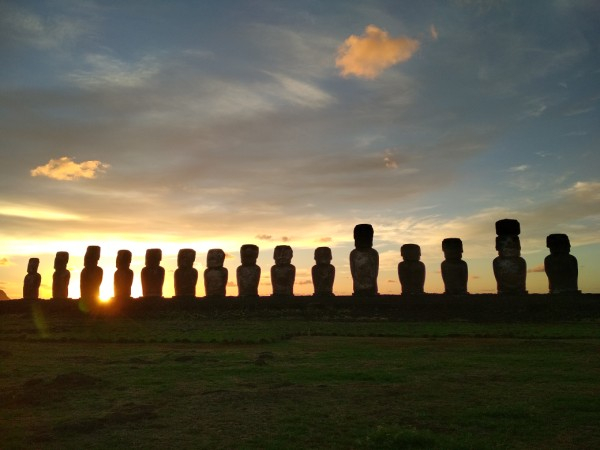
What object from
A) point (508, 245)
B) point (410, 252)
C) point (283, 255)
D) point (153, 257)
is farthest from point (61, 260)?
point (508, 245)

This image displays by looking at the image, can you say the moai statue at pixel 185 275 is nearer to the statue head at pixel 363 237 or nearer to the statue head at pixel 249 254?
the statue head at pixel 249 254

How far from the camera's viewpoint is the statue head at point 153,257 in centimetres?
3138

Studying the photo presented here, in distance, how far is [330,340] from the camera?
16422 mm

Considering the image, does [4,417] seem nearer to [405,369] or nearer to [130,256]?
[405,369]

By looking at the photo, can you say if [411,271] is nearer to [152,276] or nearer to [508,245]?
[508,245]

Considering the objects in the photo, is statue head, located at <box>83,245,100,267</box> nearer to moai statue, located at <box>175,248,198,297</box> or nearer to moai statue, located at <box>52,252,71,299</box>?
moai statue, located at <box>52,252,71,299</box>

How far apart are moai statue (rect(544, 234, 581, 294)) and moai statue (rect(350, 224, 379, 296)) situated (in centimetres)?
766

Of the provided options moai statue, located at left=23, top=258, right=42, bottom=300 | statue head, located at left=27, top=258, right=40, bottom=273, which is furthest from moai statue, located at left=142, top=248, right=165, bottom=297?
statue head, located at left=27, top=258, right=40, bottom=273

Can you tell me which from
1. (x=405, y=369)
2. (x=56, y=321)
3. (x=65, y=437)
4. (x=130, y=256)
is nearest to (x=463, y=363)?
(x=405, y=369)

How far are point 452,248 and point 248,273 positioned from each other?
10.2 metres

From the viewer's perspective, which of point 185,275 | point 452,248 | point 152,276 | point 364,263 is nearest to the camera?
point 452,248

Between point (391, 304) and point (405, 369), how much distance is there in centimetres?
1442

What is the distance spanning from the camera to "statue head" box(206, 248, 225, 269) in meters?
29.9

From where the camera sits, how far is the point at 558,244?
83.0ft
